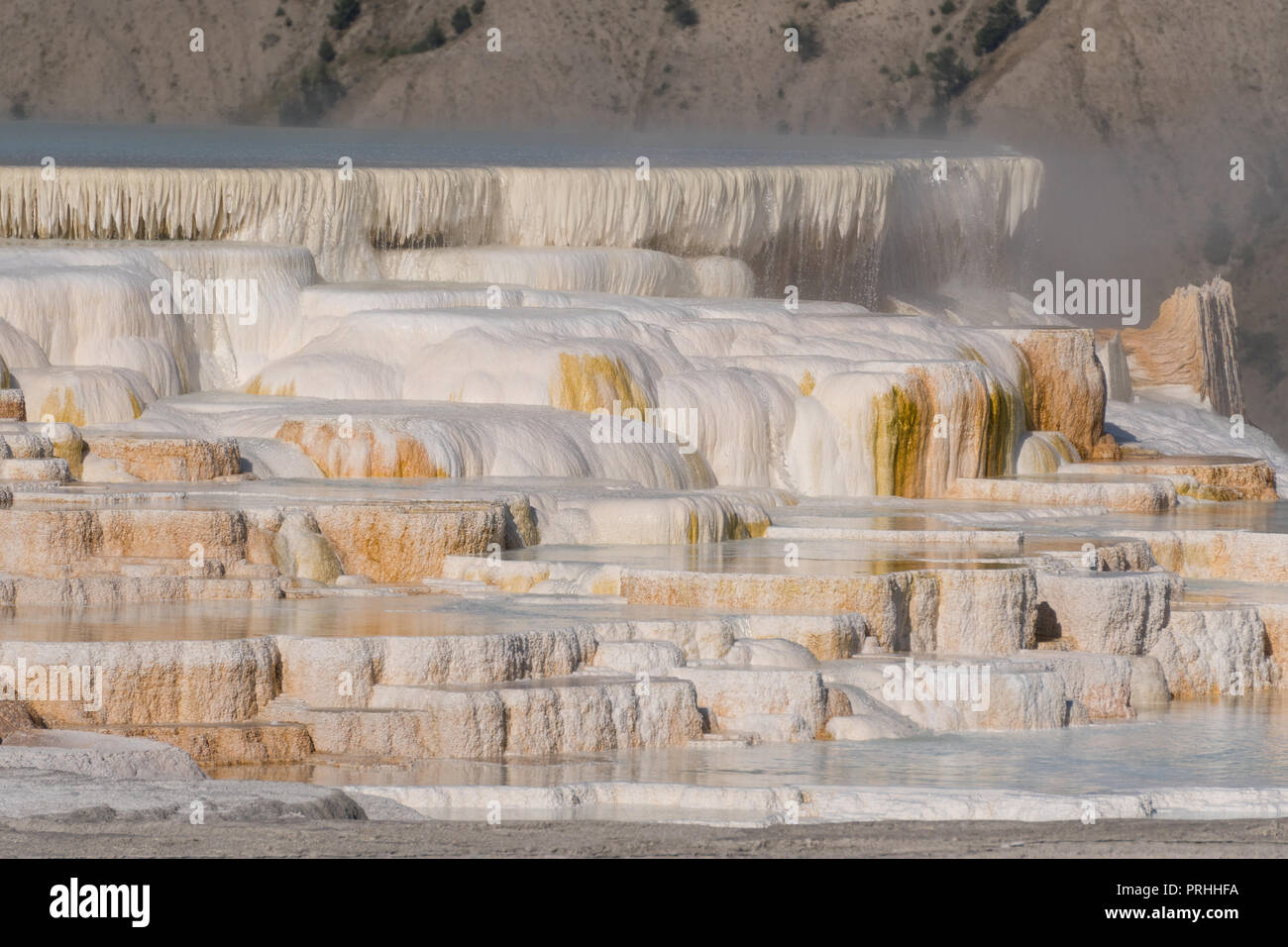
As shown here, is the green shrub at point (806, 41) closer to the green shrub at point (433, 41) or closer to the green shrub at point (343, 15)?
the green shrub at point (433, 41)

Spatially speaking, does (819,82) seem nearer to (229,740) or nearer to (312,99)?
(312,99)

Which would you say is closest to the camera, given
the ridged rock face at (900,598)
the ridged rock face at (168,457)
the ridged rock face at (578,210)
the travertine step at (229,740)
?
the travertine step at (229,740)

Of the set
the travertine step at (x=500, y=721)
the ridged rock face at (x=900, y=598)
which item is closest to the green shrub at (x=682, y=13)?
the ridged rock face at (x=900, y=598)

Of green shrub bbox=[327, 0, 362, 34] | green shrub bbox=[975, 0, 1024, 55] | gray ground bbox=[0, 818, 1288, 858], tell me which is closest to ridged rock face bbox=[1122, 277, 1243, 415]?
gray ground bbox=[0, 818, 1288, 858]
